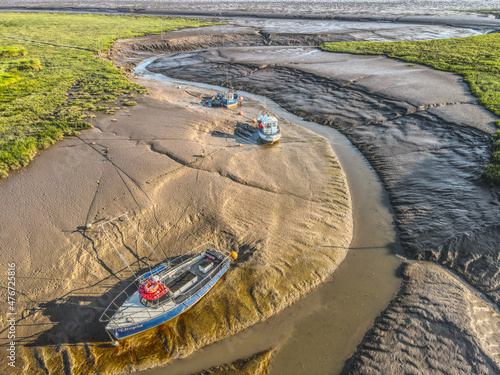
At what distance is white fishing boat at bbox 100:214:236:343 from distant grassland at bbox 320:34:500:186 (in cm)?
2115

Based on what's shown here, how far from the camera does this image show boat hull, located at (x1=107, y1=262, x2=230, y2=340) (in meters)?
13.9

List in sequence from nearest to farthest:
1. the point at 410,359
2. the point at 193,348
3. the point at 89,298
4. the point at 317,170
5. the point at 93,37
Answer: the point at 410,359, the point at 193,348, the point at 89,298, the point at 317,170, the point at 93,37

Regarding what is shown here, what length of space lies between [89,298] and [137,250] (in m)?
3.63

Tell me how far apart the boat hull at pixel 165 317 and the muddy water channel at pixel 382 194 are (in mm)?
2019

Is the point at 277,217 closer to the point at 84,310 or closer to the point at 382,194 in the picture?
the point at 382,194

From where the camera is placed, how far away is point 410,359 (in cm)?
1338

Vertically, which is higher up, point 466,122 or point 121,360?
point 466,122

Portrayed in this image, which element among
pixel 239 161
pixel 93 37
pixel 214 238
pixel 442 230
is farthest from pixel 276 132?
pixel 93 37

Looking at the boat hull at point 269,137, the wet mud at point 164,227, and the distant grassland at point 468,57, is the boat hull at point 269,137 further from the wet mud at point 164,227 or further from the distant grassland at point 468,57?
the distant grassland at point 468,57

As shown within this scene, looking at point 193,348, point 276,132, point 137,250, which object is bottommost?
point 193,348

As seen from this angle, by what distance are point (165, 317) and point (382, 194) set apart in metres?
18.4

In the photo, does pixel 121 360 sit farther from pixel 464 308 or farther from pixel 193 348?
pixel 464 308

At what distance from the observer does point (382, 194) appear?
79.7ft

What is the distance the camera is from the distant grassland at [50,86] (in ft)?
95.7
